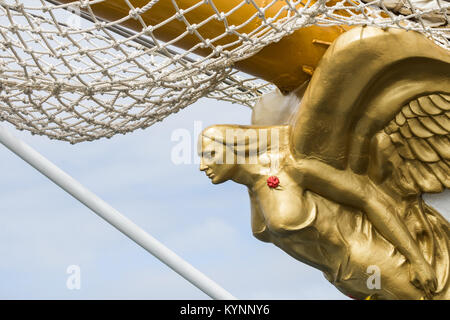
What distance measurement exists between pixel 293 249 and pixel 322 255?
39mm

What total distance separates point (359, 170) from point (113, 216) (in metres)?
0.32

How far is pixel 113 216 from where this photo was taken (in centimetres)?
95

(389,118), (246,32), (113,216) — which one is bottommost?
(113,216)

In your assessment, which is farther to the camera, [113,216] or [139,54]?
[113,216]

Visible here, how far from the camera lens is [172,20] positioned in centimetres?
82

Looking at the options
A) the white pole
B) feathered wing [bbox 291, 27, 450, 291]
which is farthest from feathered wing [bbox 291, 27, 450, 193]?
the white pole

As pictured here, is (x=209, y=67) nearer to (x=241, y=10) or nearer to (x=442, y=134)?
(x=241, y=10)

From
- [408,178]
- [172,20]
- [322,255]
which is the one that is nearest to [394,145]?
[408,178]

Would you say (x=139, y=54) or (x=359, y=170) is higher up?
(x=139, y=54)

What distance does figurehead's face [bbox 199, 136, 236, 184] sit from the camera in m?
0.89

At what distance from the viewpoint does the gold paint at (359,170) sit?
0.86m

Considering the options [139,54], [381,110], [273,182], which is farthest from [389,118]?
[139,54]

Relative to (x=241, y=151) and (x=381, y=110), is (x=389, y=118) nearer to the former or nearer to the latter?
(x=381, y=110)

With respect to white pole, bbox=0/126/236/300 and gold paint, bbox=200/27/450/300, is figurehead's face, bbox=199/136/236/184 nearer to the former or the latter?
gold paint, bbox=200/27/450/300
